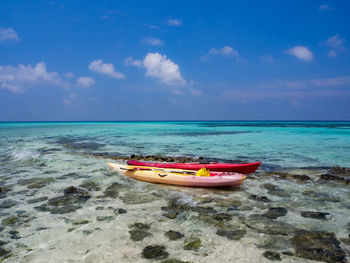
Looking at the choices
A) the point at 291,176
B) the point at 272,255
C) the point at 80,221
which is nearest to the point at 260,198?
the point at 272,255

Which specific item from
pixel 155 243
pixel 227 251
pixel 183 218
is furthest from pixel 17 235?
pixel 227 251

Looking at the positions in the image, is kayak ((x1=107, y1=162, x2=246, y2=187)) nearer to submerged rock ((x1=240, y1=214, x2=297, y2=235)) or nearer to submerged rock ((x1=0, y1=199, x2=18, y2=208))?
submerged rock ((x1=240, y1=214, x2=297, y2=235))

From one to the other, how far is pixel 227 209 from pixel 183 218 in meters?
1.52

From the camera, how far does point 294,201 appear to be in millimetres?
7773

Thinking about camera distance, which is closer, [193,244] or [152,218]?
[193,244]

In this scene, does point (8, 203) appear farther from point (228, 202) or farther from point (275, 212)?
point (275, 212)

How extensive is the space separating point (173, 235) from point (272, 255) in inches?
84.6

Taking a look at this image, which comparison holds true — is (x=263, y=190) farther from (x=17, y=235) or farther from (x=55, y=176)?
(x=55, y=176)

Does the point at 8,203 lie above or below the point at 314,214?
below

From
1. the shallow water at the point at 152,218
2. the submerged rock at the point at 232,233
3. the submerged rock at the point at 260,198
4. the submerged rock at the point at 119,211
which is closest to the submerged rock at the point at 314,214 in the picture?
the shallow water at the point at 152,218

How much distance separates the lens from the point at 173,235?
547 cm

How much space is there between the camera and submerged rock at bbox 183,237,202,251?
4.95m

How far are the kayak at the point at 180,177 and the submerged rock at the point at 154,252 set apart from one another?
169 inches

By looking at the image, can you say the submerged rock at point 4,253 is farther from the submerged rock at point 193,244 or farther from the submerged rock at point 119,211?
the submerged rock at point 193,244
